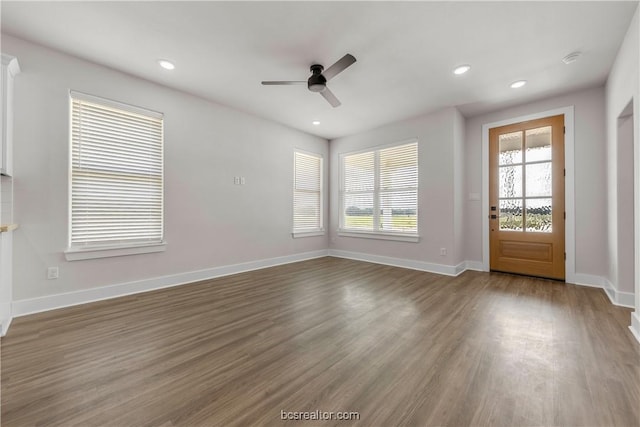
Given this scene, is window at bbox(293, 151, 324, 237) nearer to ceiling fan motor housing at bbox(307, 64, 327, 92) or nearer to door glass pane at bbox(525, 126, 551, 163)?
ceiling fan motor housing at bbox(307, 64, 327, 92)

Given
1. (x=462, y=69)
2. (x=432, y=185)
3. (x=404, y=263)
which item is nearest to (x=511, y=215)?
(x=432, y=185)

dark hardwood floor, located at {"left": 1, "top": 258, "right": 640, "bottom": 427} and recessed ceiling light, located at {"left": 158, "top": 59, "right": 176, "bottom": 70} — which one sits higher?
recessed ceiling light, located at {"left": 158, "top": 59, "right": 176, "bottom": 70}

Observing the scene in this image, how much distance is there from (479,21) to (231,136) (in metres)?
3.62

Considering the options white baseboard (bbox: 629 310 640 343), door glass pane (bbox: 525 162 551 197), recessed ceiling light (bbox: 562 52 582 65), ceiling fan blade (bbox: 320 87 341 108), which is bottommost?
white baseboard (bbox: 629 310 640 343)

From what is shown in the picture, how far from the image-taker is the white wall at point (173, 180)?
105 inches

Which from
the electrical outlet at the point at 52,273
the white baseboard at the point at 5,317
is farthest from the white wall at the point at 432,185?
the white baseboard at the point at 5,317

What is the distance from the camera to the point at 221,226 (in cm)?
421

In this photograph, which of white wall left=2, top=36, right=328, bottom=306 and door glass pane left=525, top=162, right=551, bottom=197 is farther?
door glass pane left=525, top=162, right=551, bottom=197

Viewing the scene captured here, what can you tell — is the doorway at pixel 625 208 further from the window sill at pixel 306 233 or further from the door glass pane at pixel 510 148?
the window sill at pixel 306 233

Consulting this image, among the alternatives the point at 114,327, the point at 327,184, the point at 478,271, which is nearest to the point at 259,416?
the point at 114,327

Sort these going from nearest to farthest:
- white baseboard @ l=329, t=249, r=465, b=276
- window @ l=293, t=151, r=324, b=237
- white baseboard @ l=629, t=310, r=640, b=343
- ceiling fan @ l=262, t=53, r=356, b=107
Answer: white baseboard @ l=629, t=310, r=640, b=343 → ceiling fan @ l=262, t=53, r=356, b=107 → white baseboard @ l=329, t=249, r=465, b=276 → window @ l=293, t=151, r=324, b=237

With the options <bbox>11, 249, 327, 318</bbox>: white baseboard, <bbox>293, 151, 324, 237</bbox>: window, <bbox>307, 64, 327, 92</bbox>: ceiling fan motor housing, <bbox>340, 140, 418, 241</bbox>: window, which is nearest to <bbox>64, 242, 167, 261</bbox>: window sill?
<bbox>11, 249, 327, 318</bbox>: white baseboard

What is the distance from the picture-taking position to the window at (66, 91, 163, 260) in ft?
9.69

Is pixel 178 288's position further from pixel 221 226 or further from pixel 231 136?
pixel 231 136
